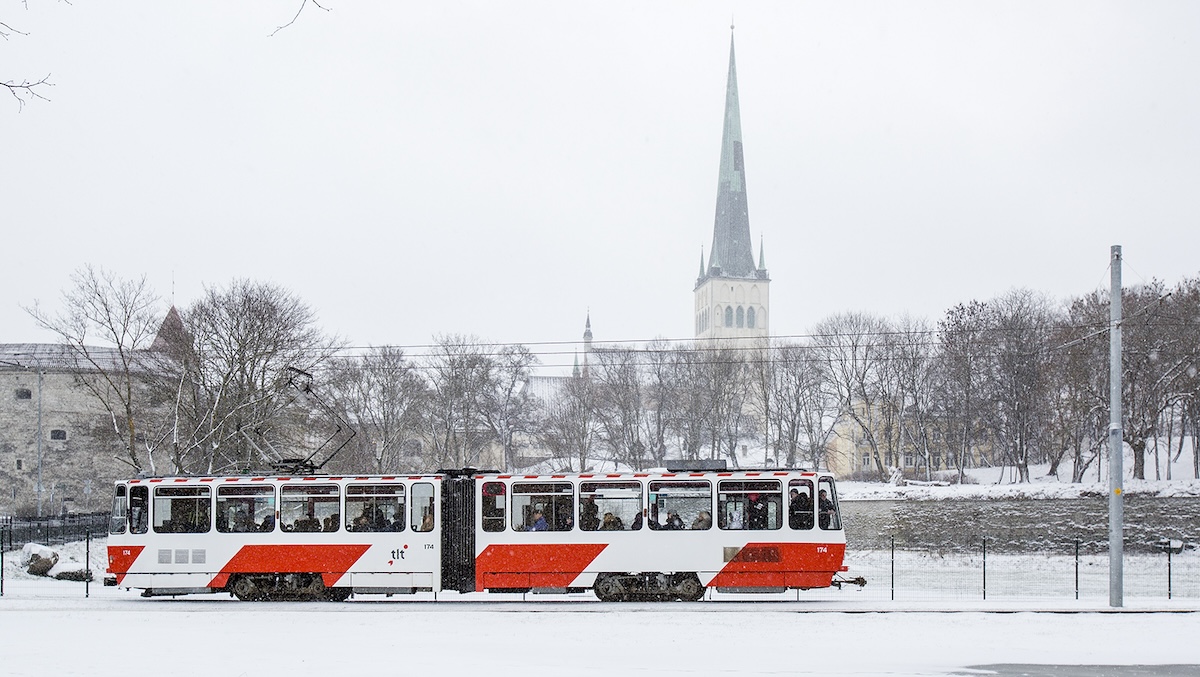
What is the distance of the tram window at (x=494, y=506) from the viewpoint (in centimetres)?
2398

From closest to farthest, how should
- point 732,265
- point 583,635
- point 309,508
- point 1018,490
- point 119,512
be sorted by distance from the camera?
point 583,635 < point 309,508 < point 119,512 < point 1018,490 < point 732,265

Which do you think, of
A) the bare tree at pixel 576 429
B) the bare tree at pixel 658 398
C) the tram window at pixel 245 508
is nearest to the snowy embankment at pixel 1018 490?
the bare tree at pixel 658 398

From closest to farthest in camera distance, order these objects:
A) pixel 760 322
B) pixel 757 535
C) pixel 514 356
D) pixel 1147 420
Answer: pixel 757 535
pixel 1147 420
pixel 514 356
pixel 760 322

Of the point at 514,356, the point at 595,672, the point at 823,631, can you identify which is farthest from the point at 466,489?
the point at 514,356

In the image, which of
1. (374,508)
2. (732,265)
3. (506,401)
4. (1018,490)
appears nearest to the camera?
(374,508)

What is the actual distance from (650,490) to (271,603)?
864 cm

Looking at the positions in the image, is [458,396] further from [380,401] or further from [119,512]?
[119,512]

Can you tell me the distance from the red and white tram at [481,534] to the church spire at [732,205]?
107 meters

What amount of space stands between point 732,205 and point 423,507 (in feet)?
371

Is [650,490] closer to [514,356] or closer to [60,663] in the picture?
[60,663]

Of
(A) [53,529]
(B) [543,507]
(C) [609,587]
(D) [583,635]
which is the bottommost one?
(A) [53,529]

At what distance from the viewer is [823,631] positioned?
61.4 feet

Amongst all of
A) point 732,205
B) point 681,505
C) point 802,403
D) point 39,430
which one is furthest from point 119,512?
point 732,205

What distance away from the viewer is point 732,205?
438 ft
